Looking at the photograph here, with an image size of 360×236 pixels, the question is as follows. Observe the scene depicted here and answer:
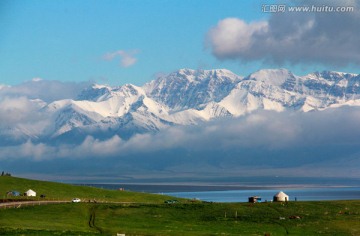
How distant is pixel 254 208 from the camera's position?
149m

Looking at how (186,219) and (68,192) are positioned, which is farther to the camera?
(68,192)

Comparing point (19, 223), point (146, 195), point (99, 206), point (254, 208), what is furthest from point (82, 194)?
point (19, 223)

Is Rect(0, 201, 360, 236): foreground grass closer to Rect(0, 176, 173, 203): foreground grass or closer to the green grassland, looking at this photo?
the green grassland

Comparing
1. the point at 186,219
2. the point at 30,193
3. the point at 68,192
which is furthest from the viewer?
the point at 68,192

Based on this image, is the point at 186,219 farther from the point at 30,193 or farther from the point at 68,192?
the point at 68,192

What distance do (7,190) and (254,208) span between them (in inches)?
2406

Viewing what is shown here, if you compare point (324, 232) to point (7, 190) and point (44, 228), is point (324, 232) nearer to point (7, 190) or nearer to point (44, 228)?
point (44, 228)

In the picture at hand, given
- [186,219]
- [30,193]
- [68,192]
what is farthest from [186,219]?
[68,192]

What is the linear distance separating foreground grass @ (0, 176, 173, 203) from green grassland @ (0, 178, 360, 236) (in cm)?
3157

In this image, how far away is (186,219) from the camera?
→ 13725 cm

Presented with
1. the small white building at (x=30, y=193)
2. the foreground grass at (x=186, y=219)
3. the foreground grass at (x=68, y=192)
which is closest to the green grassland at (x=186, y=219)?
the foreground grass at (x=186, y=219)

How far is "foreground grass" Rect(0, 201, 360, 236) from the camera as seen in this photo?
120750 millimetres

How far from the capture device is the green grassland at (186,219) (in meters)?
121

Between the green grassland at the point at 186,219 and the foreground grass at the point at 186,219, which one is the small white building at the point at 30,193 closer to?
the green grassland at the point at 186,219
